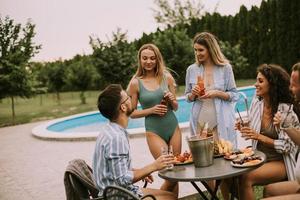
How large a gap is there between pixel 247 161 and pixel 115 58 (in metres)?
16.0

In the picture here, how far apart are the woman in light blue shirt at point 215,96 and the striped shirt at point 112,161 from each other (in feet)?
4.68

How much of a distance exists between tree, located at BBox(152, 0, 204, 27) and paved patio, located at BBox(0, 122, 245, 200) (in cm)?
2580

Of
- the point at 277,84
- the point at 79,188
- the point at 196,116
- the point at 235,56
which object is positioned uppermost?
the point at 235,56

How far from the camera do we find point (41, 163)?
288 inches

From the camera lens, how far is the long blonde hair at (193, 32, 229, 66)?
3.59 metres

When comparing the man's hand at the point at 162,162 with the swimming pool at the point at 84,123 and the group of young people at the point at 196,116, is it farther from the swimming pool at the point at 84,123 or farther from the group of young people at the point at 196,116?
the swimming pool at the point at 84,123

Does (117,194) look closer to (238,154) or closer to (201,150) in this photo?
(201,150)

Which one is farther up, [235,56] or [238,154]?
[235,56]

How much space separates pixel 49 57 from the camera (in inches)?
1217

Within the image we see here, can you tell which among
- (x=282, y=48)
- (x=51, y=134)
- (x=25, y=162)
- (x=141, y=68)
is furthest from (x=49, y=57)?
(x=141, y=68)

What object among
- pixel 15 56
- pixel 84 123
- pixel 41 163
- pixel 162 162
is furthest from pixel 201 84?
pixel 15 56

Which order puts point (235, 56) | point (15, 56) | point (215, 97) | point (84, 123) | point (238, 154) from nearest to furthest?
1. point (238, 154)
2. point (215, 97)
3. point (84, 123)
4. point (15, 56)
5. point (235, 56)

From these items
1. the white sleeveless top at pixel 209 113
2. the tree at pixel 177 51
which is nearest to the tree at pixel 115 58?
the tree at pixel 177 51

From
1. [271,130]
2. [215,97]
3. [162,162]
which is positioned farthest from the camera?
[215,97]
